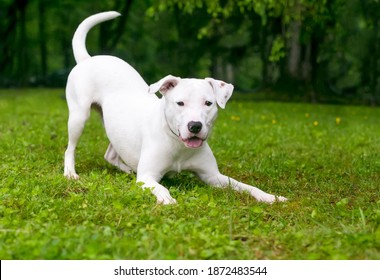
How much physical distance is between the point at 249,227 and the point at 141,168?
5.05ft

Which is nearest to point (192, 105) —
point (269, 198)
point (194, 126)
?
point (194, 126)

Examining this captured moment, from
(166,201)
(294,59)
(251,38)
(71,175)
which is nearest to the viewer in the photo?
(166,201)

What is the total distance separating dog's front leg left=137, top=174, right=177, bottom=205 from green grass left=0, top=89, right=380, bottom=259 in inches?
3.0

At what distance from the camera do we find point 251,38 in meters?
23.0

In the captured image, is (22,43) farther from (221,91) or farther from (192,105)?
(192,105)

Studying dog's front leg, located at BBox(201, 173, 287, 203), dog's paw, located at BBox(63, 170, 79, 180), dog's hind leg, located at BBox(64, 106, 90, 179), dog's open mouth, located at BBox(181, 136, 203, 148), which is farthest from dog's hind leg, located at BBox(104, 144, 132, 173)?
dog's open mouth, located at BBox(181, 136, 203, 148)

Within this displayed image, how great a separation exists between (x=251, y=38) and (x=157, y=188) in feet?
61.7

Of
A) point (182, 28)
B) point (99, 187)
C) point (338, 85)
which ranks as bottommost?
point (338, 85)

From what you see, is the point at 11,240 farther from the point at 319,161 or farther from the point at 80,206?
the point at 319,161

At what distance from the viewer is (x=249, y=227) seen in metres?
4.05

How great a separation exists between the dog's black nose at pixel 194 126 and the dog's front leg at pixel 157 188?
54cm

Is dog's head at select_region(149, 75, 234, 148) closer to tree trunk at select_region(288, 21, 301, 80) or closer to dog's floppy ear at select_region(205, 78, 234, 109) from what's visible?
dog's floppy ear at select_region(205, 78, 234, 109)

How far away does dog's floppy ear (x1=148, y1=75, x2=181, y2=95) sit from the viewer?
198 inches
